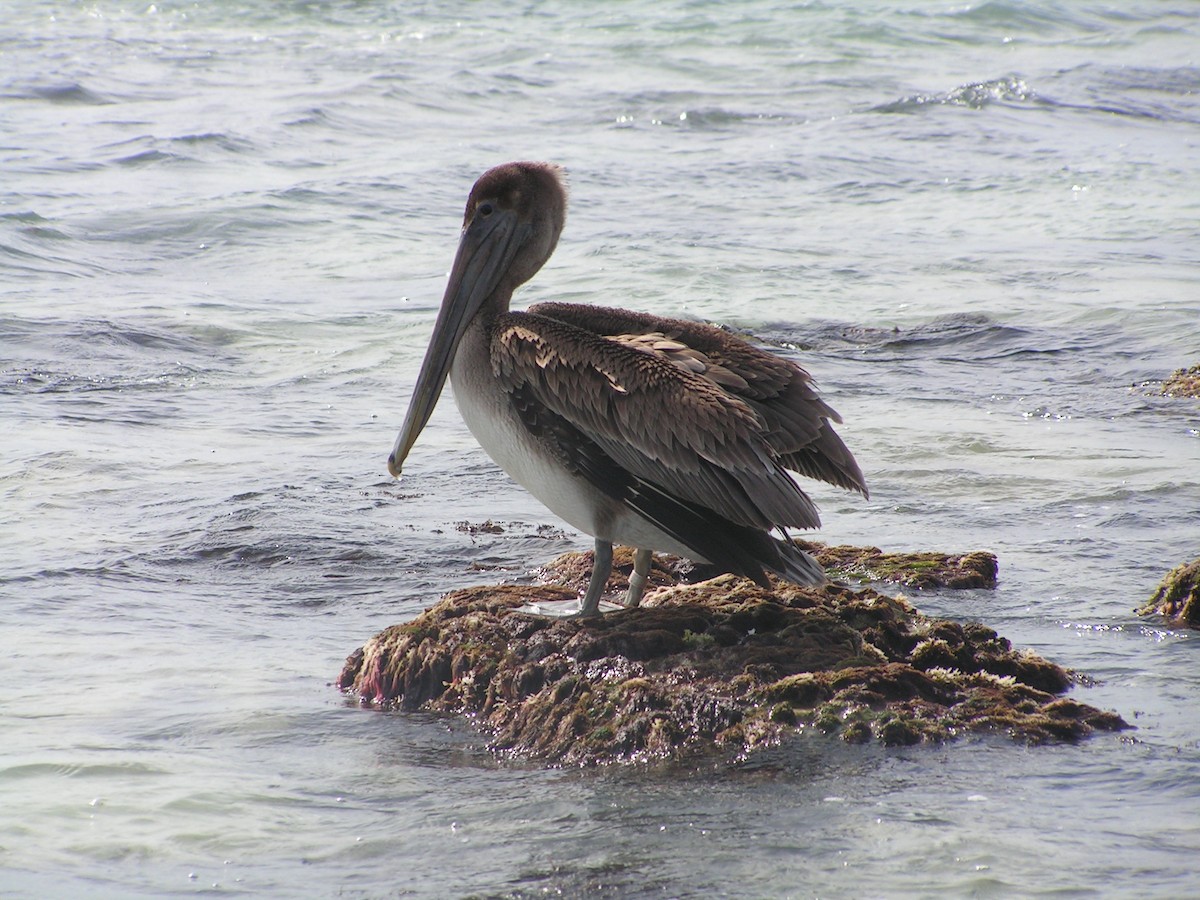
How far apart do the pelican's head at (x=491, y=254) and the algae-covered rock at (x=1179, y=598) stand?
2.36 m

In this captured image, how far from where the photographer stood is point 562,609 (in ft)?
15.9

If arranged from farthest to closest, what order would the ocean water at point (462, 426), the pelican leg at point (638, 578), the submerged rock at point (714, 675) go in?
the pelican leg at point (638, 578) < the submerged rock at point (714, 675) < the ocean water at point (462, 426)

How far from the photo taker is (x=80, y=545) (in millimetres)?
6227

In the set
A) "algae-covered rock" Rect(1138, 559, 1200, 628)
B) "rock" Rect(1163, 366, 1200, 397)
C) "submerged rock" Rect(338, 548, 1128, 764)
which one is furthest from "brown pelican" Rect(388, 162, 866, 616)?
"rock" Rect(1163, 366, 1200, 397)

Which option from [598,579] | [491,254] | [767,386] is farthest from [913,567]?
[491,254]

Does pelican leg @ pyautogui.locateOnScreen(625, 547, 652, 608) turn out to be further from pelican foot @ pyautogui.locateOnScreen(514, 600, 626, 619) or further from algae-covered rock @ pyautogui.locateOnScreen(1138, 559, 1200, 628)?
algae-covered rock @ pyautogui.locateOnScreen(1138, 559, 1200, 628)

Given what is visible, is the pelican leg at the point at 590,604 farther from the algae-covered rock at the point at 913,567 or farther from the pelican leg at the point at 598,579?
the algae-covered rock at the point at 913,567

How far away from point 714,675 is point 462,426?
13.8ft

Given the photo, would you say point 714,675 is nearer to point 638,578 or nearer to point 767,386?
point 638,578

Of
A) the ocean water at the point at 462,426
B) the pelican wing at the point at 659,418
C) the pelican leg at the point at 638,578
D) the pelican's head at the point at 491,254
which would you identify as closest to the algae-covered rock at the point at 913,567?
the ocean water at the point at 462,426

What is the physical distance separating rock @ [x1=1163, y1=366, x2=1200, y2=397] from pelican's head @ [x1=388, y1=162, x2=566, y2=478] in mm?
4508

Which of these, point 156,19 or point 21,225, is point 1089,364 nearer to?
point 21,225

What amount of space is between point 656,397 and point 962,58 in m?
19.2

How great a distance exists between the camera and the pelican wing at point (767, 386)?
188 inches
